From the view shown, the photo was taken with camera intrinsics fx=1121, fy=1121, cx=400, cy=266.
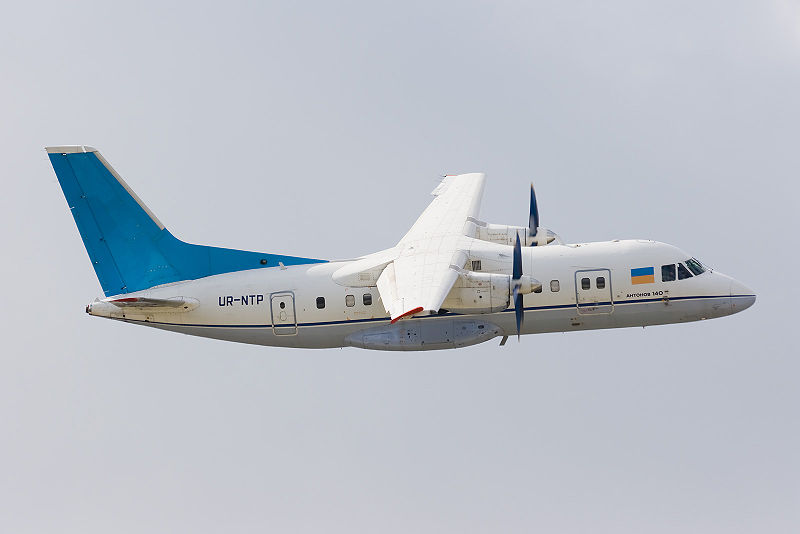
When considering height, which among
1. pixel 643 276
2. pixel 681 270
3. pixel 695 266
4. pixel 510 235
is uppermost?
pixel 510 235

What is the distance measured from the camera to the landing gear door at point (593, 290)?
42469 mm

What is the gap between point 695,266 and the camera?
4362cm

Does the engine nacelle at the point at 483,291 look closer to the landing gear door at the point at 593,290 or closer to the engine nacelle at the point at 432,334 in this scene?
the engine nacelle at the point at 432,334

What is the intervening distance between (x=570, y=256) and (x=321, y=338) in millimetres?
10101

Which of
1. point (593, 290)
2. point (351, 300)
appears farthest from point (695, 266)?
point (351, 300)

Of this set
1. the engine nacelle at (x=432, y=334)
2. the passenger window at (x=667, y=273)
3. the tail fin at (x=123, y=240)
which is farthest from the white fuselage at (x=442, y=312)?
the tail fin at (x=123, y=240)

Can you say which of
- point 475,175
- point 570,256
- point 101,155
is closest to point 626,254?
point 570,256

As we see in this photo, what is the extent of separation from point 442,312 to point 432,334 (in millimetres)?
911

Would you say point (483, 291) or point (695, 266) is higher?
point (695, 266)

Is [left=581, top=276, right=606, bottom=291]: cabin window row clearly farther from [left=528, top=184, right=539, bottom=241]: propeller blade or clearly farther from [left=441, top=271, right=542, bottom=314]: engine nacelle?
[left=528, top=184, right=539, bottom=241]: propeller blade

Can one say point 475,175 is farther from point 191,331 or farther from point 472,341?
point 191,331

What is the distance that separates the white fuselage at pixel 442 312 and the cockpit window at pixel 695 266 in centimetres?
19

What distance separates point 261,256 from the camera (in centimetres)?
4478

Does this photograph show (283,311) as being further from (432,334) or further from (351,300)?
(432,334)
